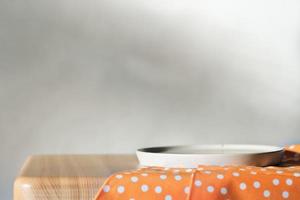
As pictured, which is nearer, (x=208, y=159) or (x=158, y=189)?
(x=158, y=189)

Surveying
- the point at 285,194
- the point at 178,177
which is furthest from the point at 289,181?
the point at 178,177

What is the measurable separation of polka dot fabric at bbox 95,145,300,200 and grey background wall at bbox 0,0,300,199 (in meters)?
1.39

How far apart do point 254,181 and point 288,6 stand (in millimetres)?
1622

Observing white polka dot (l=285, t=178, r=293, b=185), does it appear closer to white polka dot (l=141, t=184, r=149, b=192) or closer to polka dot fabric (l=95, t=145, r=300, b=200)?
polka dot fabric (l=95, t=145, r=300, b=200)

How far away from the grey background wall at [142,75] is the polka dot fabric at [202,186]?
4.56 feet

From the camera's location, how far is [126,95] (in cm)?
204

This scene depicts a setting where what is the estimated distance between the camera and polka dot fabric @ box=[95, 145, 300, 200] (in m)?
0.63

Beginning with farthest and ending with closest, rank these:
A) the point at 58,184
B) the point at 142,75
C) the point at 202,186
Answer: the point at 142,75 < the point at 58,184 < the point at 202,186

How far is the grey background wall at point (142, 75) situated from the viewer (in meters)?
1.97

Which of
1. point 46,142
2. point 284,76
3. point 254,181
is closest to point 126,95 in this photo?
point 46,142

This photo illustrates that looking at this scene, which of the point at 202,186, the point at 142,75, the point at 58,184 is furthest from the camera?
the point at 142,75

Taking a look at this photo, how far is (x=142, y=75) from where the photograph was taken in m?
2.04

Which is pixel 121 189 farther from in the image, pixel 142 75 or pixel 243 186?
pixel 142 75

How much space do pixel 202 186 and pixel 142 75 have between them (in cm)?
143
